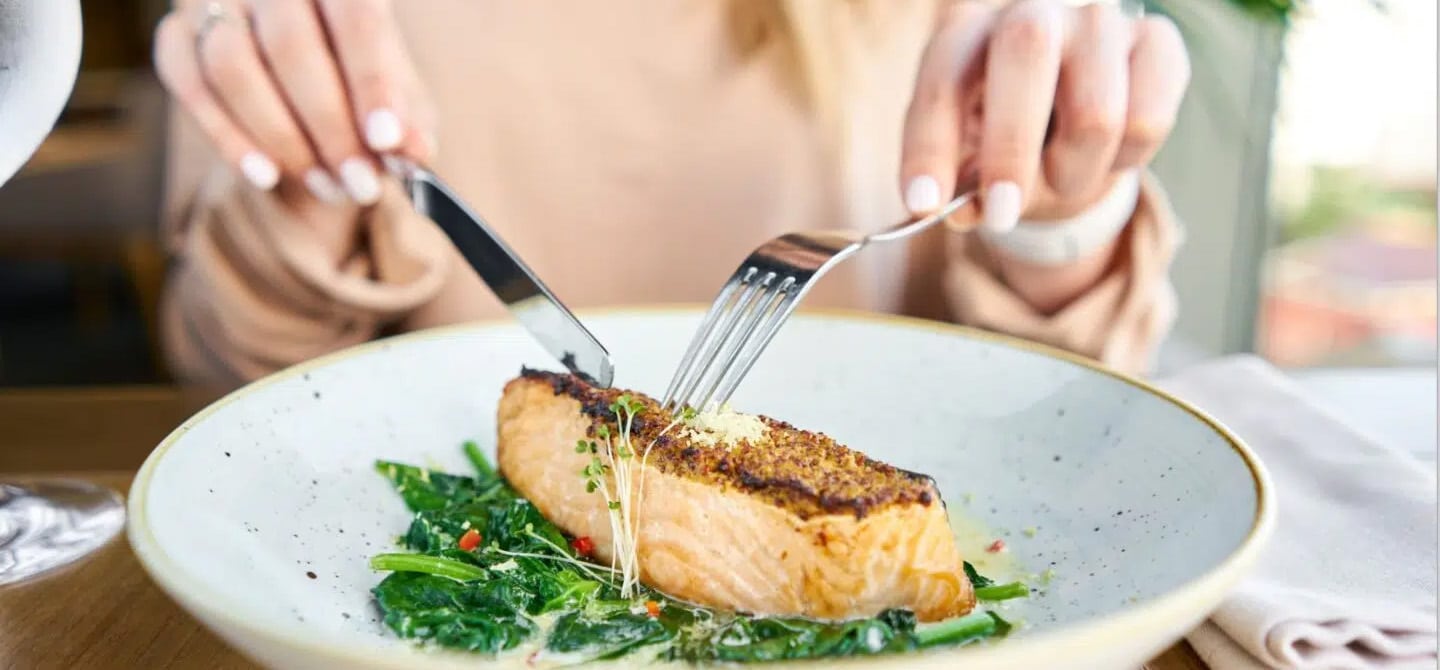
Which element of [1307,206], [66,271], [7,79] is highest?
[7,79]

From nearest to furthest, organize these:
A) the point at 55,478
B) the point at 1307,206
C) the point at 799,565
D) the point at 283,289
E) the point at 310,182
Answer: the point at 799,565 → the point at 55,478 → the point at 310,182 → the point at 283,289 → the point at 1307,206

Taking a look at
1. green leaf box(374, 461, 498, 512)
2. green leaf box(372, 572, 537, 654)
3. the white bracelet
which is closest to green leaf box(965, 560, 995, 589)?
green leaf box(372, 572, 537, 654)

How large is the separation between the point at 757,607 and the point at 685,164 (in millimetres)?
1452

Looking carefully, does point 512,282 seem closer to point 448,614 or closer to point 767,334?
point 767,334

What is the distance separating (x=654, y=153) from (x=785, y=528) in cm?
145

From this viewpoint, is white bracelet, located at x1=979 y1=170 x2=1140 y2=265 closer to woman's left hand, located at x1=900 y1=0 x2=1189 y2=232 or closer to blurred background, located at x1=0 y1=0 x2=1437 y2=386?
woman's left hand, located at x1=900 y1=0 x2=1189 y2=232

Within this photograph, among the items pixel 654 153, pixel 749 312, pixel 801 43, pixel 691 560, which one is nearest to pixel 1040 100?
pixel 749 312

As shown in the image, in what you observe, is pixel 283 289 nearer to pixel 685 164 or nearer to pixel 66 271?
pixel 685 164

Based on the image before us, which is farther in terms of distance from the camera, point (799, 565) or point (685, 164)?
point (685, 164)

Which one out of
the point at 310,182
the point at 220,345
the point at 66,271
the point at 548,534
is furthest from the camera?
the point at 66,271

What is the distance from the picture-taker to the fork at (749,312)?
105 centimetres

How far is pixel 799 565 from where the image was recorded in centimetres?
88

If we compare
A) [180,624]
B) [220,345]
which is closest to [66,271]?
[220,345]

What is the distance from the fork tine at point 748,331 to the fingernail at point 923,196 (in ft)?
0.68
